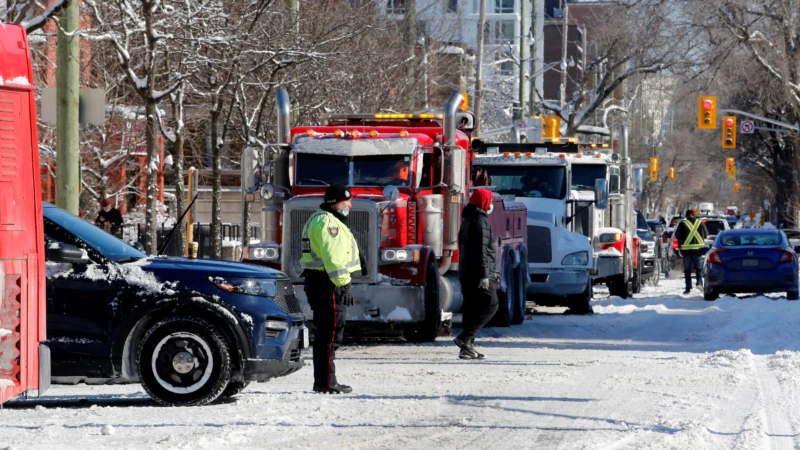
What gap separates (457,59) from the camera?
57.3m

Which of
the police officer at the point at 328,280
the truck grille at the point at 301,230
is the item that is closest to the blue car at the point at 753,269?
the truck grille at the point at 301,230

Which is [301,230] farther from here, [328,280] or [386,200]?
[328,280]

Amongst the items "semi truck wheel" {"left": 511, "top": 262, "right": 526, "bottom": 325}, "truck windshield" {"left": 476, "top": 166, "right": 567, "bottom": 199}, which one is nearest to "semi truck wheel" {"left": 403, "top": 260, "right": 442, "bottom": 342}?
"semi truck wheel" {"left": 511, "top": 262, "right": 526, "bottom": 325}

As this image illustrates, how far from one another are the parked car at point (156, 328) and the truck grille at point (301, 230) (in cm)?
536

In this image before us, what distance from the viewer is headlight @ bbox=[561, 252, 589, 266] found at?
2336 cm

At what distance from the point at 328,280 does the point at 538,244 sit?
11.9 meters

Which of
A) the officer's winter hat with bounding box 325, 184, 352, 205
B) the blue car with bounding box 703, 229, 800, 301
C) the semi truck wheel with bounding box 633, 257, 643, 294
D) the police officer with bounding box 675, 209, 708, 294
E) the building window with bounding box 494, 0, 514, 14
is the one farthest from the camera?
the building window with bounding box 494, 0, 514, 14

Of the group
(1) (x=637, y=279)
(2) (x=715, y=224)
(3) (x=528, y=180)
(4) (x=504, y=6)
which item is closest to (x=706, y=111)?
(2) (x=715, y=224)

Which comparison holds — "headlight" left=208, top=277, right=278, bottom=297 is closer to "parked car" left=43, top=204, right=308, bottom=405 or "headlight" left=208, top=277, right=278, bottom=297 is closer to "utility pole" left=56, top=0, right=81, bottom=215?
"parked car" left=43, top=204, right=308, bottom=405

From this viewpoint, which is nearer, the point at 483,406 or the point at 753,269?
the point at 483,406

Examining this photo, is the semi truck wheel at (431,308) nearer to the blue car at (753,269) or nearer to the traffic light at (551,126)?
the blue car at (753,269)

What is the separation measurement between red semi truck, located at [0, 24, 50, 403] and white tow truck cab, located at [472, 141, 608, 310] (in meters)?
14.8

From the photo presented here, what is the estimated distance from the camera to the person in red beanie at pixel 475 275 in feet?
51.2

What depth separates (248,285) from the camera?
11.6 m
